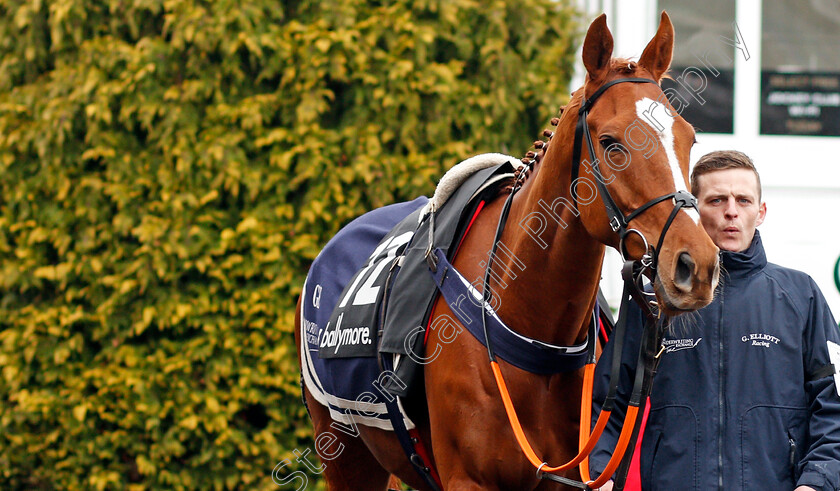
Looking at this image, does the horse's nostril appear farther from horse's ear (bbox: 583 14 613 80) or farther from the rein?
horse's ear (bbox: 583 14 613 80)

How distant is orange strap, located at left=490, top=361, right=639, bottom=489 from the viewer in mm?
2322

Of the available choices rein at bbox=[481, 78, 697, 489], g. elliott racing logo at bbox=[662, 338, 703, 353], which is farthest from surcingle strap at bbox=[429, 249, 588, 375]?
g. elliott racing logo at bbox=[662, 338, 703, 353]

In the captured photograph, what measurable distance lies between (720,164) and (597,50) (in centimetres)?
51

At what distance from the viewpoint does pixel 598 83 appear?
2.32 metres

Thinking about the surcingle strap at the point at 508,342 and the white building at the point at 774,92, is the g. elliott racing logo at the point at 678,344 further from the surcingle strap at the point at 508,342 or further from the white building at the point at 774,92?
the white building at the point at 774,92

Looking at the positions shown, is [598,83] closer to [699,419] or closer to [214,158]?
[699,419]

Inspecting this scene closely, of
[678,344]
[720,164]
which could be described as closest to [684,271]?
[678,344]

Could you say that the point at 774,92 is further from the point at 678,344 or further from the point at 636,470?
the point at 636,470

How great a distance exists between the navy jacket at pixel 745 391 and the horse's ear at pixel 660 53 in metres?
0.55

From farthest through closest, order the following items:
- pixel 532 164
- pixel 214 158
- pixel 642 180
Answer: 1. pixel 214 158
2. pixel 532 164
3. pixel 642 180

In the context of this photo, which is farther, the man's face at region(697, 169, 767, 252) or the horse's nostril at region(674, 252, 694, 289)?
the man's face at region(697, 169, 767, 252)

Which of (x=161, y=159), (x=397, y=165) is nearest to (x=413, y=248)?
(x=397, y=165)

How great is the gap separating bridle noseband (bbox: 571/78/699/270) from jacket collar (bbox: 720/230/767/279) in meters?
0.39

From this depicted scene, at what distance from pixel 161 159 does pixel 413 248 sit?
264cm
